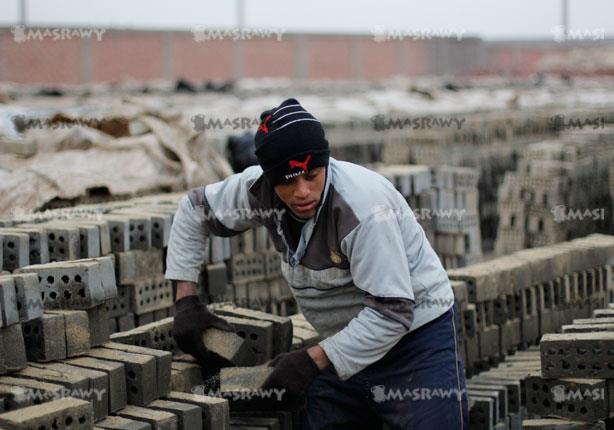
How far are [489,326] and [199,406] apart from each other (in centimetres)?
373

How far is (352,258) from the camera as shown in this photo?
478 centimetres

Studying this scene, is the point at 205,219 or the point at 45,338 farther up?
the point at 205,219

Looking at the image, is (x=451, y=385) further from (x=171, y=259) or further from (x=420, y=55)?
Answer: (x=420, y=55)

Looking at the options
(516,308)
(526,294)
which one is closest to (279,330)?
(516,308)

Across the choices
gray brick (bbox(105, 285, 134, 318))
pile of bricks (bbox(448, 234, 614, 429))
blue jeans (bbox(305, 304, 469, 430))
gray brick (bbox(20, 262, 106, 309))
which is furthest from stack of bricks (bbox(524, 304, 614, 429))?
gray brick (bbox(105, 285, 134, 318))

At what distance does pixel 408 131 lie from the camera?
55.9 ft

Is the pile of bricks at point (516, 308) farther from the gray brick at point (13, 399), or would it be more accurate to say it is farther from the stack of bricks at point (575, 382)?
the gray brick at point (13, 399)

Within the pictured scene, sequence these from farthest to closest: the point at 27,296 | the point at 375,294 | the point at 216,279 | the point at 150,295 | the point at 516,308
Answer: the point at 516,308 → the point at 216,279 → the point at 150,295 → the point at 27,296 → the point at 375,294

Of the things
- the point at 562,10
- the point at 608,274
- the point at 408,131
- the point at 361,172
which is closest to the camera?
the point at 361,172

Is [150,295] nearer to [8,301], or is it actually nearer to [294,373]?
[8,301]

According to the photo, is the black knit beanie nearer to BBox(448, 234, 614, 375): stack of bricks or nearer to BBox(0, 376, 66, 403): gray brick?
BBox(0, 376, 66, 403): gray brick

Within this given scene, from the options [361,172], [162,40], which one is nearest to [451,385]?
[361,172]

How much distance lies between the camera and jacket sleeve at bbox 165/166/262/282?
17.8 ft

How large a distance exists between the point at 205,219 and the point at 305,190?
1008 mm
